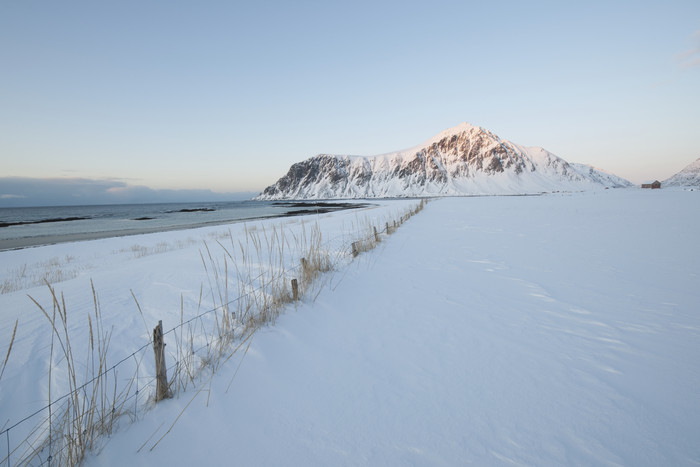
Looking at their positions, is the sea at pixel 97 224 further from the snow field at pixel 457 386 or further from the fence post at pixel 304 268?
the snow field at pixel 457 386

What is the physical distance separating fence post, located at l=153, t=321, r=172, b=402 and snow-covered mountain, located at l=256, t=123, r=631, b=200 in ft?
437

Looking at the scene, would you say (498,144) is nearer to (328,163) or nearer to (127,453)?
(328,163)

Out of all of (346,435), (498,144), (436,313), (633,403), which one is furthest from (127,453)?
(498,144)

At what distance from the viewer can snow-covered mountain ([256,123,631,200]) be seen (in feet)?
445

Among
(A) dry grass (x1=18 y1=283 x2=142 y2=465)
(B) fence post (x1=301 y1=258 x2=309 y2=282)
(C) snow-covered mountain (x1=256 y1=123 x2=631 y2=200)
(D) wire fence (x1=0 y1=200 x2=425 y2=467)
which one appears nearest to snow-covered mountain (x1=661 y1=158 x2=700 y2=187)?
(C) snow-covered mountain (x1=256 y1=123 x2=631 y2=200)

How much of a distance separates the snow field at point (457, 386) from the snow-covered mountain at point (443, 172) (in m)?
130

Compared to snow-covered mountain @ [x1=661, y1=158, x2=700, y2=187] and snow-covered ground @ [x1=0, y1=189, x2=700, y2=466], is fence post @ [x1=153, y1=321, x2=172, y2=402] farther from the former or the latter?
snow-covered mountain @ [x1=661, y1=158, x2=700, y2=187]

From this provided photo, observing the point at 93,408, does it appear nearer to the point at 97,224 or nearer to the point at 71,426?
the point at 71,426

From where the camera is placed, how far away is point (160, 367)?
2.25 meters

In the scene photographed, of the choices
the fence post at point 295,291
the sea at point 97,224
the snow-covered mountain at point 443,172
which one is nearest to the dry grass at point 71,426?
the fence post at point 295,291

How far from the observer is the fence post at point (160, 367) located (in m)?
2.20

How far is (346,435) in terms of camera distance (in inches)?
80.0

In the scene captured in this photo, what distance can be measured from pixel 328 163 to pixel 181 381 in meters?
182

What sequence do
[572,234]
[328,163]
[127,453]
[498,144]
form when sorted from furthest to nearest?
[328,163] < [498,144] < [572,234] < [127,453]
